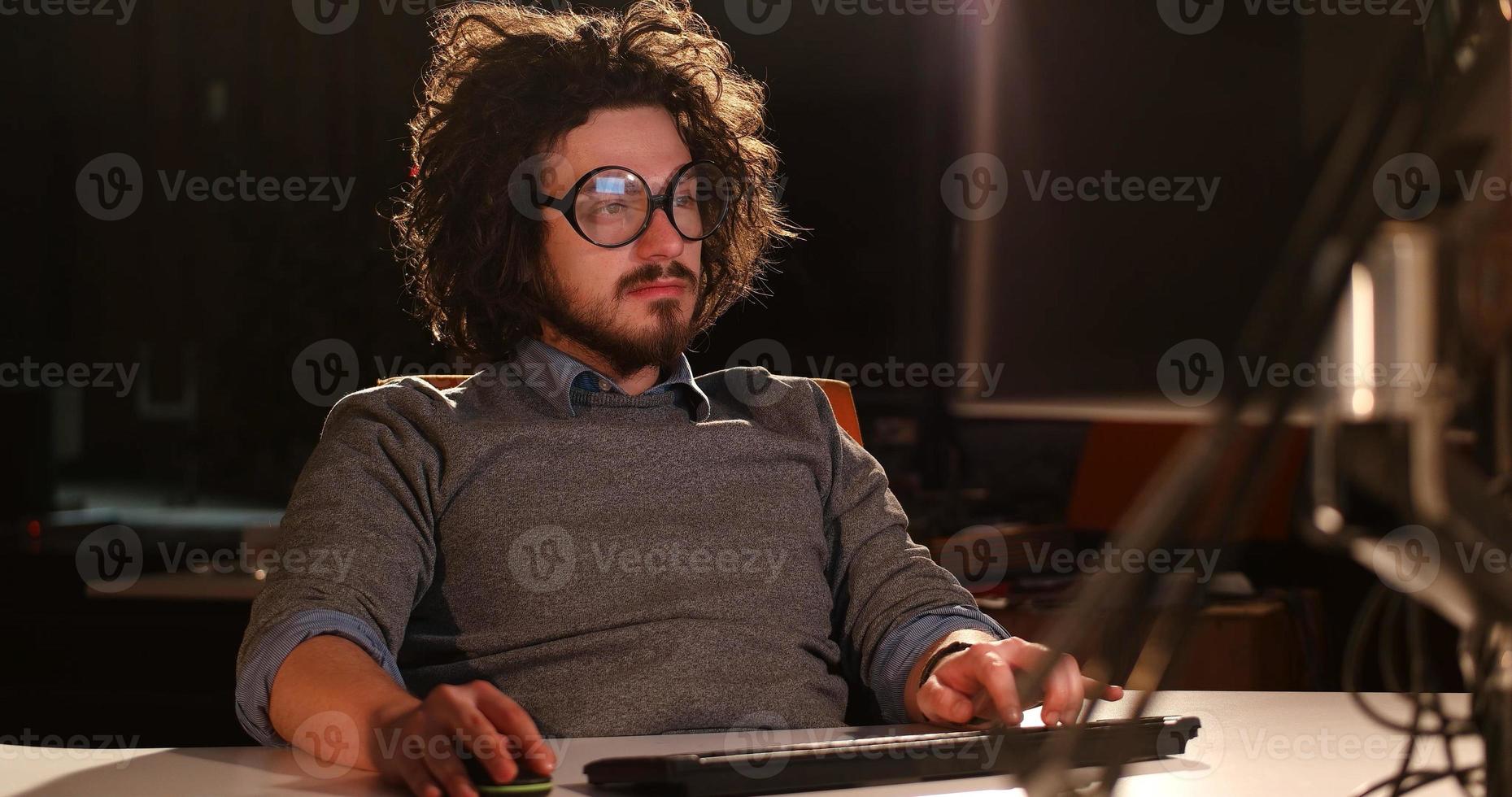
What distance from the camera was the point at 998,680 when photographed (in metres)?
1.02

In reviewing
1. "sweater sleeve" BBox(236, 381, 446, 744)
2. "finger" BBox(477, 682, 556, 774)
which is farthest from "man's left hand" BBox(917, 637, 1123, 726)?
"sweater sleeve" BBox(236, 381, 446, 744)

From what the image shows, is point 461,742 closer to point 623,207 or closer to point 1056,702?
point 1056,702

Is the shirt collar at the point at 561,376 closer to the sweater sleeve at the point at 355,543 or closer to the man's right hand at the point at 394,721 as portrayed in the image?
the sweater sleeve at the point at 355,543

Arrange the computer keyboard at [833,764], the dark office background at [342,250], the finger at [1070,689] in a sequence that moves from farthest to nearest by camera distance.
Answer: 1. the dark office background at [342,250]
2. the finger at [1070,689]
3. the computer keyboard at [833,764]

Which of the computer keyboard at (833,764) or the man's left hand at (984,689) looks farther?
the man's left hand at (984,689)

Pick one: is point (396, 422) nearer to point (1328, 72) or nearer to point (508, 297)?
point (508, 297)

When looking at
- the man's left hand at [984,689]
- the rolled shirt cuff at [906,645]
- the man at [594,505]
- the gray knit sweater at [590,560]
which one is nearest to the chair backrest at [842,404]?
the man at [594,505]

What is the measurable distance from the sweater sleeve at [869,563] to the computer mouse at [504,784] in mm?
625

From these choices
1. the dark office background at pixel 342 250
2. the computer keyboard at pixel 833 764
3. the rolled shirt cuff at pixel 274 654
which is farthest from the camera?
the dark office background at pixel 342 250

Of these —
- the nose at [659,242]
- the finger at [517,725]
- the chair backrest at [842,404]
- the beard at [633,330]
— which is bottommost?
the finger at [517,725]

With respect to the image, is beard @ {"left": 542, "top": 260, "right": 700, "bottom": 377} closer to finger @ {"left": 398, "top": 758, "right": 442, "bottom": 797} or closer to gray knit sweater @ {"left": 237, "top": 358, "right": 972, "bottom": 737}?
gray knit sweater @ {"left": 237, "top": 358, "right": 972, "bottom": 737}

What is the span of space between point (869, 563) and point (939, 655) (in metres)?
0.20

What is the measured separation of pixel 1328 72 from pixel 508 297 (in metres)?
2.63

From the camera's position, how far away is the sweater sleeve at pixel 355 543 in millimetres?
1044
